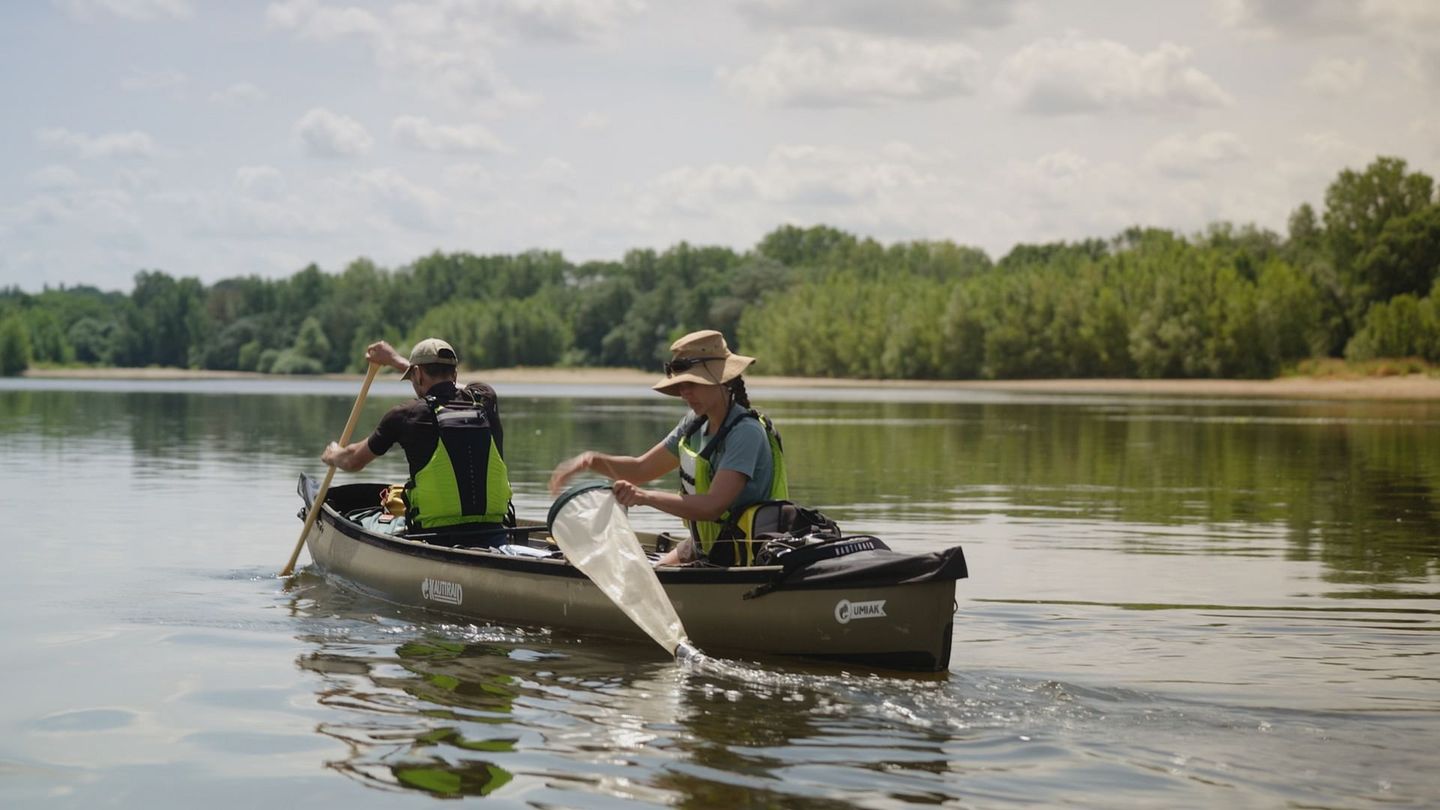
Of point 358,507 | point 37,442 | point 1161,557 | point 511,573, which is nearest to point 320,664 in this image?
point 511,573

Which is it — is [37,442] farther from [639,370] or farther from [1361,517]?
[639,370]

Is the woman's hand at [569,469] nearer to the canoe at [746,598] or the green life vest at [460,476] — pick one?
the canoe at [746,598]

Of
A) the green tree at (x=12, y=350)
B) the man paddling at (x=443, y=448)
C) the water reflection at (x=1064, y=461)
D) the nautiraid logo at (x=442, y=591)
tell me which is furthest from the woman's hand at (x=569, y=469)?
the green tree at (x=12, y=350)

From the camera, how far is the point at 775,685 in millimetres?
9227

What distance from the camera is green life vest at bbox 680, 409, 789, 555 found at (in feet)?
32.7

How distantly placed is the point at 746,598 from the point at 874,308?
391 feet

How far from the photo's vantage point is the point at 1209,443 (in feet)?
116

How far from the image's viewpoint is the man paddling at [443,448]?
11.8m

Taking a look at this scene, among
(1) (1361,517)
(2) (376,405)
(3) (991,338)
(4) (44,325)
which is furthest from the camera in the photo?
(4) (44,325)

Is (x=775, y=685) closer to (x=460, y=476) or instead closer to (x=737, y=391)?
(x=737, y=391)

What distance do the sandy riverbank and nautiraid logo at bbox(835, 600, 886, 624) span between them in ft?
250

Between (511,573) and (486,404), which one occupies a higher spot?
(486,404)

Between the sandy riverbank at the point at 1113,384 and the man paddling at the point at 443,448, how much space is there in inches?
2936

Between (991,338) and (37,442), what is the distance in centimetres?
8652
